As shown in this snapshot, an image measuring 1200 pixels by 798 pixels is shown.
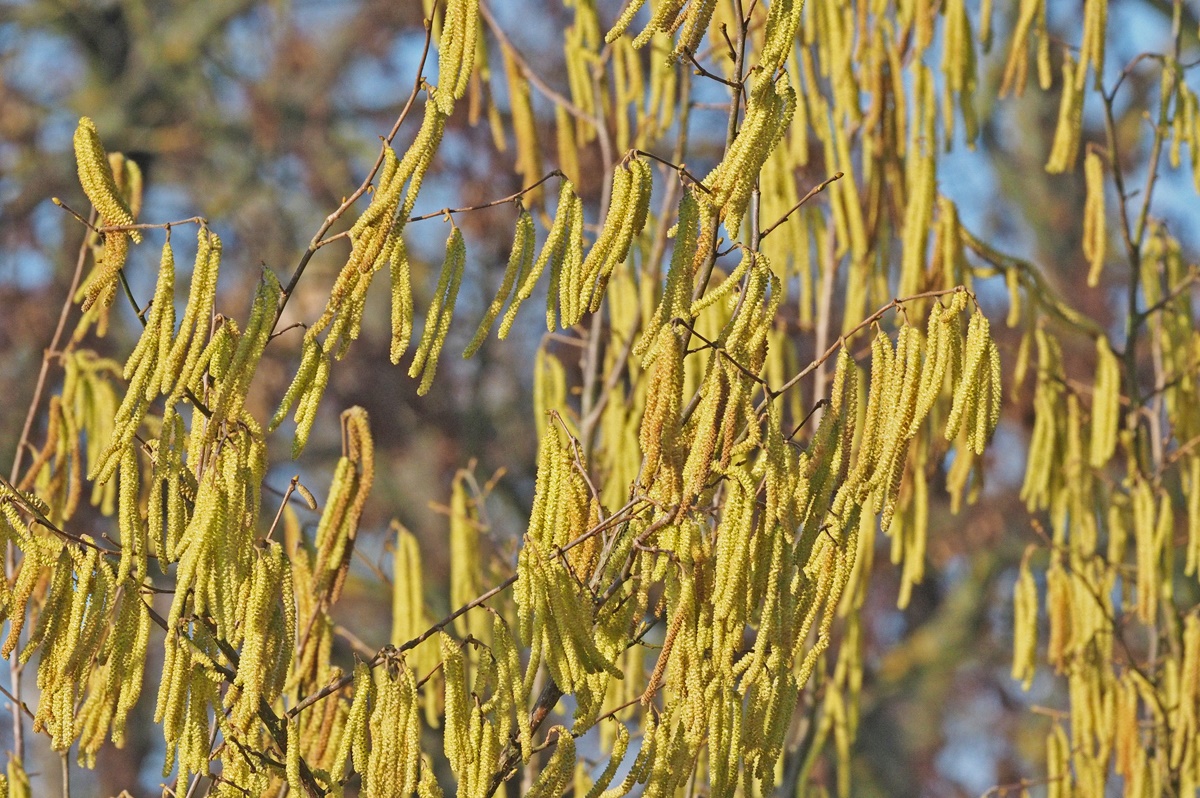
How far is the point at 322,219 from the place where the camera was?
8.78 meters

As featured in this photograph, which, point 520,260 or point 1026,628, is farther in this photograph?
point 1026,628

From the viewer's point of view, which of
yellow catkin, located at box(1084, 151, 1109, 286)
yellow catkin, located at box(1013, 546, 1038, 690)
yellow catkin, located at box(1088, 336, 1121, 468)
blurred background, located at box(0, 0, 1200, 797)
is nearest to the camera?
yellow catkin, located at box(1013, 546, 1038, 690)

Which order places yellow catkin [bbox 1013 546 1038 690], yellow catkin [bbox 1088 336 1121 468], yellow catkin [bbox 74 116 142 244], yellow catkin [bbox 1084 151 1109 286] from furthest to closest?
yellow catkin [bbox 1084 151 1109 286] < yellow catkin [bbox 1088 336 1121 468] < yellow catkin [bbox 1013 546 1038 690] < yellow catkin [bbox 74 116 142 244]

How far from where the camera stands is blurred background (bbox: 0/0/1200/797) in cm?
791

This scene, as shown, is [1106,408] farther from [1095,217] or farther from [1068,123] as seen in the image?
[1068,123]

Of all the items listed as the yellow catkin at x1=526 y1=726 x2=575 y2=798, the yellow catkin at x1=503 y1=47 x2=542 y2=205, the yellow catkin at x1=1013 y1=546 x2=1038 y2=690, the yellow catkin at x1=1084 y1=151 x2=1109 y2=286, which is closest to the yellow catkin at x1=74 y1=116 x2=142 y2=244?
the yellow catkin at x1=526 y1=726 x2=575 y2=798

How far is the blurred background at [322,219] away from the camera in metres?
7.91

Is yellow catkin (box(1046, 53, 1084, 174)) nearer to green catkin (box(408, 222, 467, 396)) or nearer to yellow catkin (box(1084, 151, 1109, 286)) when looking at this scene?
yellow catkin (box(1084, 151, 1109, 286))

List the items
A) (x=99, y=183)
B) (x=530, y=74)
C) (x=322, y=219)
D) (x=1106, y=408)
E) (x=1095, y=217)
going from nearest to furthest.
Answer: (x=99, y=183)
(x=1106, y=408)
(x=1095, y=217)
(x=530, y=74)
(x=322, y=219)

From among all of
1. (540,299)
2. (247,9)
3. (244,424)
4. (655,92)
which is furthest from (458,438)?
(244,424)

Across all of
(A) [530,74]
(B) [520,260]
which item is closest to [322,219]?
(A) [530,74]

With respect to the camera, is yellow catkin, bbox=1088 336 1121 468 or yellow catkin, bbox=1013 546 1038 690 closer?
yellow catkin, bbox=1013 546 1038 690

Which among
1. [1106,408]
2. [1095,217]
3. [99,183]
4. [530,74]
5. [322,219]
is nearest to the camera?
[99,183]

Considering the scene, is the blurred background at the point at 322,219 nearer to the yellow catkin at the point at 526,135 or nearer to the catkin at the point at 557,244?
the yellow catkin at the point at 526,135
